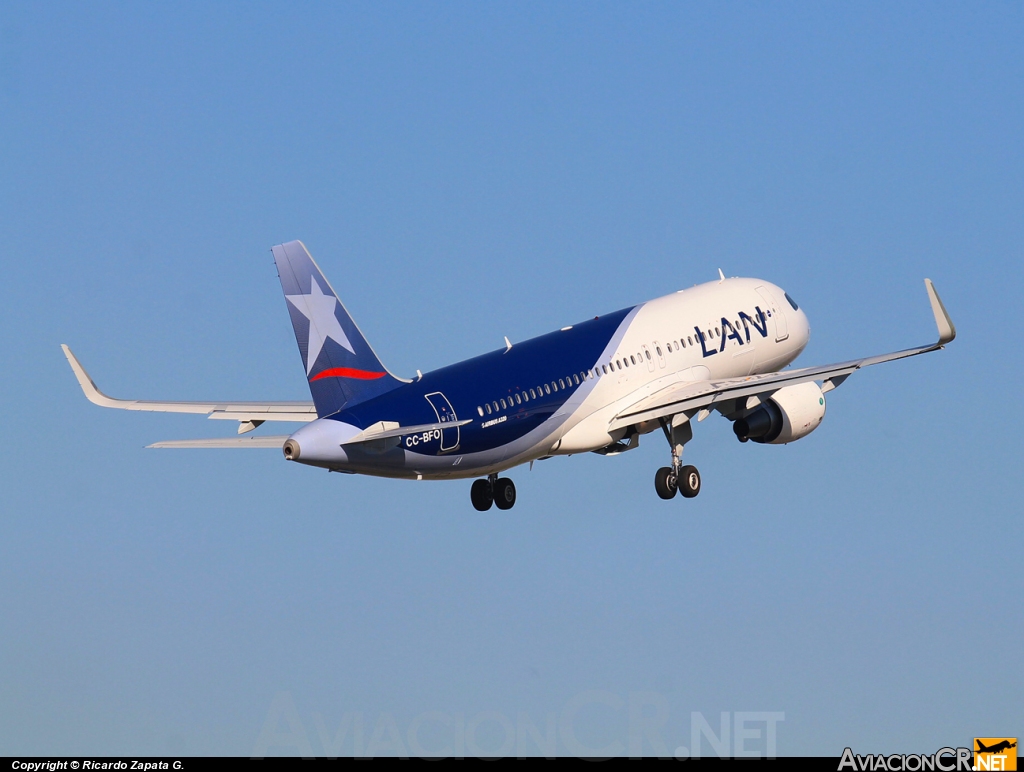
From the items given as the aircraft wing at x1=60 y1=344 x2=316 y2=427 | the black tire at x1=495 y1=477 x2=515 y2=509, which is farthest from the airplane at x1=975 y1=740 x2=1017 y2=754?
the aircraft wing at x1=60 y1=344 x2=316 y2=427

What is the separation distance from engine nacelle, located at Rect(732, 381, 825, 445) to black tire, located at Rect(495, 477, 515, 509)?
751 cm

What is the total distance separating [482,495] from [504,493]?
65cm

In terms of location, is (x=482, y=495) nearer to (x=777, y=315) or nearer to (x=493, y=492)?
(x=493, y=492)

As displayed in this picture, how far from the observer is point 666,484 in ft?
186

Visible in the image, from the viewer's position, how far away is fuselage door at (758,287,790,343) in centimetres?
6284

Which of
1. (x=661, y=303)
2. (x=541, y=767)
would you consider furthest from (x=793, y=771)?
(x=661, y=303)

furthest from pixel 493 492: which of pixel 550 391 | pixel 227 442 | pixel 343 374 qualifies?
pixel 227 442

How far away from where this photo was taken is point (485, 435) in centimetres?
5100

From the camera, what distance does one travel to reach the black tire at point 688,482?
5672 cm

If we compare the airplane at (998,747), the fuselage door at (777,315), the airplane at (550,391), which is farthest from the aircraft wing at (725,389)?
the airplane at (998,747)

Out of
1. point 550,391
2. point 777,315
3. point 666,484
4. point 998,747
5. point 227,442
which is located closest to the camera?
point 998,747

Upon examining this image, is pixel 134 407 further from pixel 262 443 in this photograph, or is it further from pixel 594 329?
pixel 594 329

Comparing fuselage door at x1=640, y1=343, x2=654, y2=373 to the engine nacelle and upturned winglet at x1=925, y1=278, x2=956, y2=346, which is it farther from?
upturned winglet at x1=925, y1=278, x2=956, y2=346

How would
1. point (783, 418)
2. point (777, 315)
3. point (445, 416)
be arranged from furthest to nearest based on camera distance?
point (777, 315) → point (783, 418) → point (445, 416)
